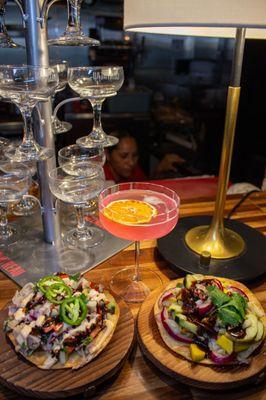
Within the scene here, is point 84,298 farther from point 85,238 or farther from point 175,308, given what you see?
point 85,238

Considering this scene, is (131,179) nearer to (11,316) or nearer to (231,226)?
(231,226)

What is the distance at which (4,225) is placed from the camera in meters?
1.15

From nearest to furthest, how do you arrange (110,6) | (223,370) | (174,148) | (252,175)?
(223,370) → (252,175) → (110,6) → (174,148)

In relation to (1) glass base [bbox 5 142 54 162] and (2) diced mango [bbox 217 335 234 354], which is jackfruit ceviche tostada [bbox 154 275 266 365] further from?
(1) glass base [bbox 5 142 54 162]

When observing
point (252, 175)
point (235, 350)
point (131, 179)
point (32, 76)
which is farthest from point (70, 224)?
point (252, 175)

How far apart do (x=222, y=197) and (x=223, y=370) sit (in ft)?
1.60

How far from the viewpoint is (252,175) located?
106 inches

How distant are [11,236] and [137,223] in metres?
0.50

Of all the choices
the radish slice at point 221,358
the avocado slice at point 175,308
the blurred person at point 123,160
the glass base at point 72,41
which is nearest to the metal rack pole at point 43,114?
the glass base at point 72,41

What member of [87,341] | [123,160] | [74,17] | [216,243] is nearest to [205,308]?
[87,341]

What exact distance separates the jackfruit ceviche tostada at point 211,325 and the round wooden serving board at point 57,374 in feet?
0.32

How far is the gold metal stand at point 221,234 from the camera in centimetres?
96

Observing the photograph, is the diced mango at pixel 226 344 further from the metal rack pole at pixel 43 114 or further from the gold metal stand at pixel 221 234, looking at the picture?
the metal rack pole at pixel 43 114

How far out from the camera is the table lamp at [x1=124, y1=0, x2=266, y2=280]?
1.99ft
